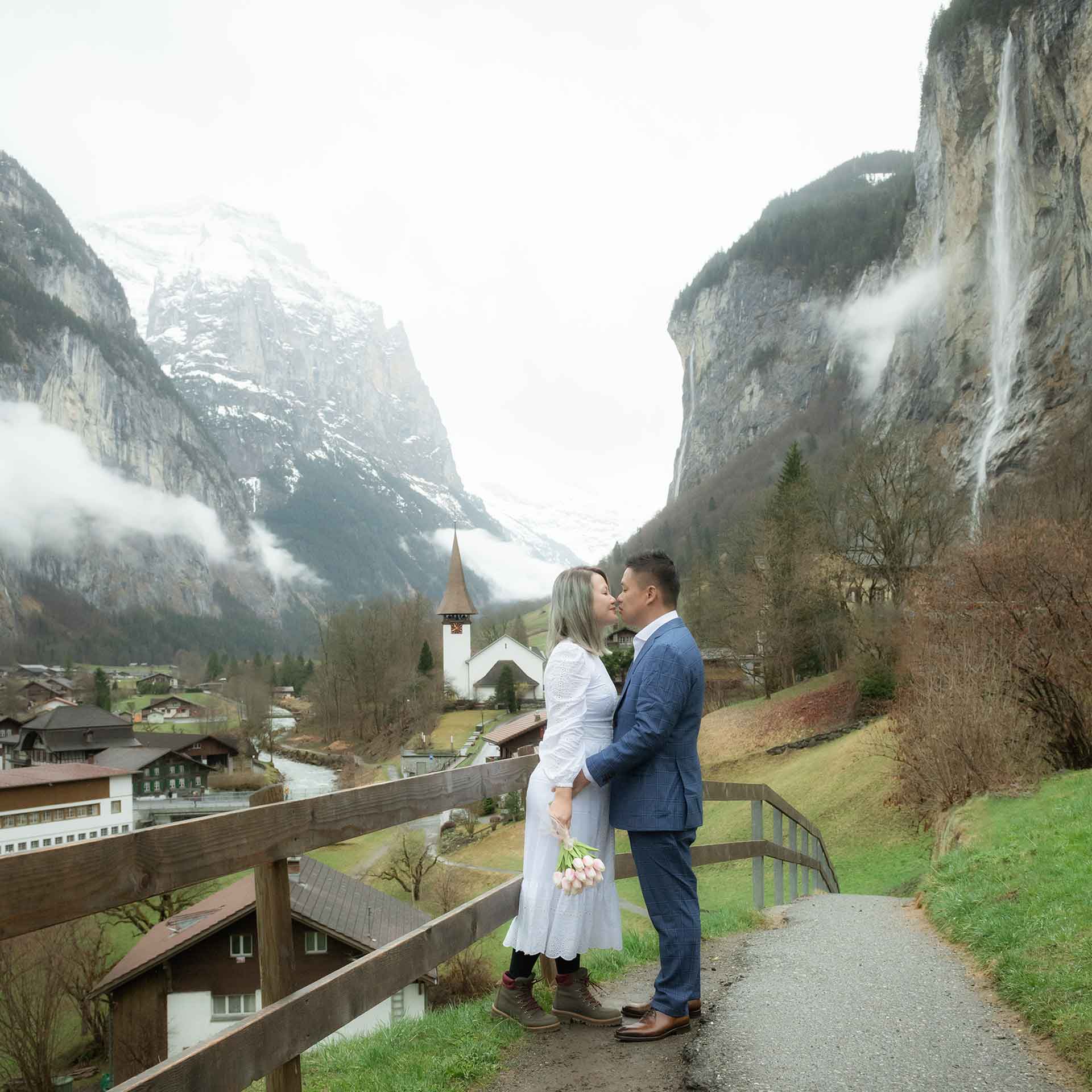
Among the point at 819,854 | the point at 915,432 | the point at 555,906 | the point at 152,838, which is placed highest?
the point at 915,432

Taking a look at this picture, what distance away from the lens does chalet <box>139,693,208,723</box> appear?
104375 mm

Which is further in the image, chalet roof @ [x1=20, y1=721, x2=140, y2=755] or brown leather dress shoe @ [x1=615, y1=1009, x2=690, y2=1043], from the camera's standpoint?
chalet roof @ [x1=20, y1=721, x2=140, y2=755]

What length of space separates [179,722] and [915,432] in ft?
280

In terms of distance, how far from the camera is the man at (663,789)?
446 centimetres

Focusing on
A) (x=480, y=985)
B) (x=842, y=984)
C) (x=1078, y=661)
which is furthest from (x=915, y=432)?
(x=842, y=984)

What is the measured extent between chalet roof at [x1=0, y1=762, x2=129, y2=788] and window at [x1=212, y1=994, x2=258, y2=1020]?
35.2 m

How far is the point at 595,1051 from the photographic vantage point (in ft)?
14.8

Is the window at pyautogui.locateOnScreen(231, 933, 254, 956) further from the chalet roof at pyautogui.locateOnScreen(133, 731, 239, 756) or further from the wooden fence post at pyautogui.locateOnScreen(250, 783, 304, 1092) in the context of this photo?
the chalet roof at pyautogui.locateOnScreen(133, 731, 239, 756)

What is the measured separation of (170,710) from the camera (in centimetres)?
10625

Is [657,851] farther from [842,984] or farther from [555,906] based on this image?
[842,984]

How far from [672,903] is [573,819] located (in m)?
0.61

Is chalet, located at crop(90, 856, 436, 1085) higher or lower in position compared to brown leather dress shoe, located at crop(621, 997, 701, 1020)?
lower

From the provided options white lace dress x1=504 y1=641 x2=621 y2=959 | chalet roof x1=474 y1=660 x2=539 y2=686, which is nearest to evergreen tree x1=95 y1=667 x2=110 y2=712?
chalet roof x1=474 y1=660 x2=539 y2=686

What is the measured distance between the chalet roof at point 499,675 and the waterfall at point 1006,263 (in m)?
46.8
